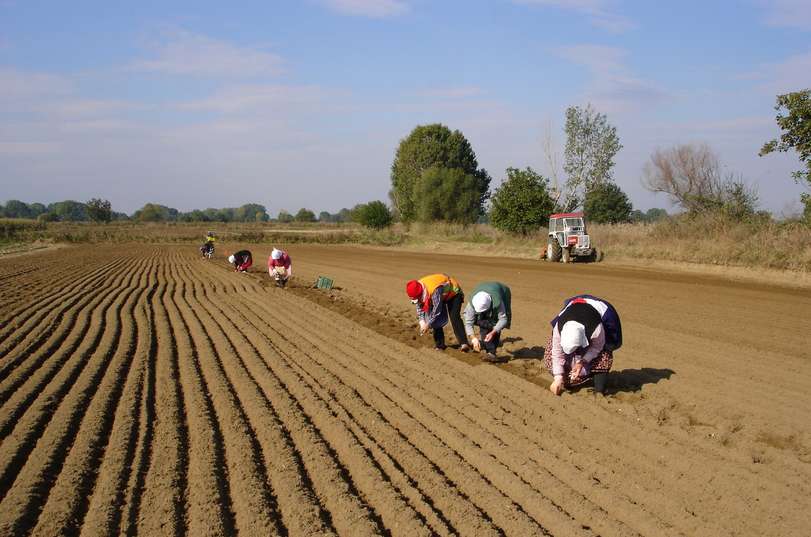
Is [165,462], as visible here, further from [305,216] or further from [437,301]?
[305,216]

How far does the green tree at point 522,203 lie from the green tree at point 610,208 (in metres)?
16.4

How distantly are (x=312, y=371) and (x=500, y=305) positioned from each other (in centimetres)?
252

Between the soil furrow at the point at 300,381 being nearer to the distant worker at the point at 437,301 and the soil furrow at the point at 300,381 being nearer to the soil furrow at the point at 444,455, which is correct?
the soil furrow at the point at 444,455

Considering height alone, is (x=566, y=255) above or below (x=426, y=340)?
above

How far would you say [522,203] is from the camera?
114 ft

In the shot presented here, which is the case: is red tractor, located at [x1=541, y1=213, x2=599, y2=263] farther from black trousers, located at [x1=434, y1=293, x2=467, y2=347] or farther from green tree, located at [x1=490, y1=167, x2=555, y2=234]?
black trousers, located at [x1=434, y1=293, x2=467, y2=347]

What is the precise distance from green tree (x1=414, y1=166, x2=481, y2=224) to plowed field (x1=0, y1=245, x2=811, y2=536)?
4558 cm

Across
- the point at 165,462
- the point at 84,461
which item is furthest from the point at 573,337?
the point at 84,461

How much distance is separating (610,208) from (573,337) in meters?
53.6

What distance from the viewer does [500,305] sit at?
788cm

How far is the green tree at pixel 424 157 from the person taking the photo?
226 ft

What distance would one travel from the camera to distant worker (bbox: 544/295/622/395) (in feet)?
20.7

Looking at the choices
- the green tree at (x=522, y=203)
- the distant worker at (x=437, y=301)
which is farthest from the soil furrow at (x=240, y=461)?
the green tree at (x=522, y=203)

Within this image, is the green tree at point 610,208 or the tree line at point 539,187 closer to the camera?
the tree line at point 539,187
